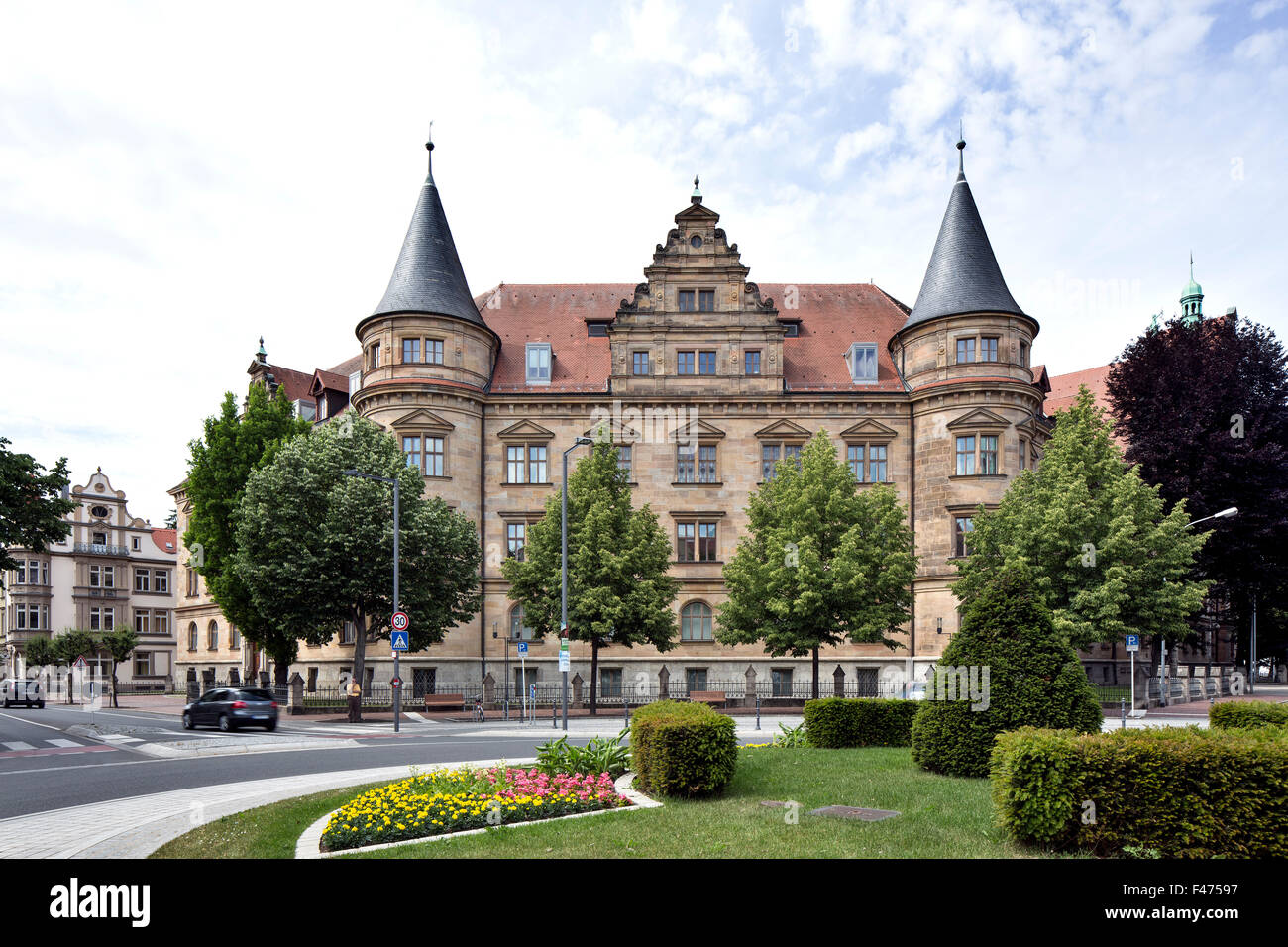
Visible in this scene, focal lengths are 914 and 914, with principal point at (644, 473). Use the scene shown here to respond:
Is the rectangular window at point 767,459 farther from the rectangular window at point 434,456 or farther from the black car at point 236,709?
the black car at point 236,709

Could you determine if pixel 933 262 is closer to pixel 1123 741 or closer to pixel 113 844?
pixel 1123 741

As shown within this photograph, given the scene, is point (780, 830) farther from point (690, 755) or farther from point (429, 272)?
point (429, 272)

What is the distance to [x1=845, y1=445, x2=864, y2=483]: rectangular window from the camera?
42250 mm

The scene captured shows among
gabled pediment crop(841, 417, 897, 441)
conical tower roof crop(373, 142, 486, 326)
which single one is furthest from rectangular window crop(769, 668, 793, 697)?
conical tower roof crop(373, 142, 486, 326)

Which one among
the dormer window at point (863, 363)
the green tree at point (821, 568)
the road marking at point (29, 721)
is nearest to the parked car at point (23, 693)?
the road marking at point (29, 721)

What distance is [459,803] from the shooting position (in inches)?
400

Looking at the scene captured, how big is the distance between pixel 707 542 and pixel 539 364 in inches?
459

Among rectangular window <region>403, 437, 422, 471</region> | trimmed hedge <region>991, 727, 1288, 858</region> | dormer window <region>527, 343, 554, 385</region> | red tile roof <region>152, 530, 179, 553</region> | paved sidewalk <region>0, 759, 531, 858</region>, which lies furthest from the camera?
red tile roof <region>152, 530, 179, 553</region>

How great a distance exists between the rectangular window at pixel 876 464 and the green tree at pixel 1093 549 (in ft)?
27.3

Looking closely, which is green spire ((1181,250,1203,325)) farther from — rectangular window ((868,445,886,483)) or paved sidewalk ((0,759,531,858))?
paved sidewalk ((0,759,531,858))

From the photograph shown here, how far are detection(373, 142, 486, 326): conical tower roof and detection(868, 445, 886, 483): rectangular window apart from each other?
19071mm

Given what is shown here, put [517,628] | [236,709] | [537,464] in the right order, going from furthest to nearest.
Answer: [537,464] → [517,628] → [236,709]

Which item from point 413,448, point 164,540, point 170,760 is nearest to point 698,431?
point 413,448

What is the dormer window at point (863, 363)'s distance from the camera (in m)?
43.6
